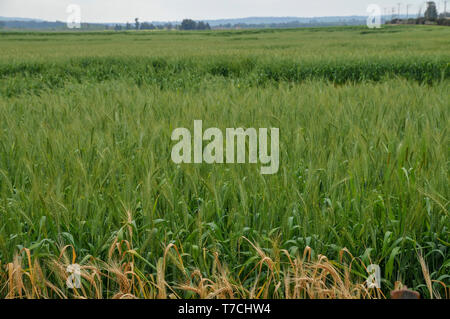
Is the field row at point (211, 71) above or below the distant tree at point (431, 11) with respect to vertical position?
below

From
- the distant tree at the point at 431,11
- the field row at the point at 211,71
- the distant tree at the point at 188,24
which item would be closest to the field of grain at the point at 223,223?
the field row at the point at 211,71

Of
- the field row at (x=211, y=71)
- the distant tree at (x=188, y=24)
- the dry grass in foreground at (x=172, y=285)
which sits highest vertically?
the distant tree at (x=188, y=24)

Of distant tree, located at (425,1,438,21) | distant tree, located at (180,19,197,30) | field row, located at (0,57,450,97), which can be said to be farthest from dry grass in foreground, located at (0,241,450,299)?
distant tree, located at (180,19,197,30)

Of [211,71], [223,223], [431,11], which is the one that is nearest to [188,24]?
[431,11]

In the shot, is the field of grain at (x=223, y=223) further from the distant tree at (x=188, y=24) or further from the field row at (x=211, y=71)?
the distant tree at (x=188, y=24)

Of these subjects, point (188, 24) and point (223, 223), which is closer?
point (223, 223)

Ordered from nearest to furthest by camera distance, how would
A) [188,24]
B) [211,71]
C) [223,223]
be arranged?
[223,223]
[211,71]
[188,24]

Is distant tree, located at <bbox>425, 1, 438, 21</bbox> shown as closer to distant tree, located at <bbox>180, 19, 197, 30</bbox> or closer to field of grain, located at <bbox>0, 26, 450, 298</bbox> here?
distant tree, located at <bbox>180, 19, 197, 30</bbox>

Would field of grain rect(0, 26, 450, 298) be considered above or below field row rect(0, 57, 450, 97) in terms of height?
below

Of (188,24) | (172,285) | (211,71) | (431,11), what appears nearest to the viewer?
(172,285)

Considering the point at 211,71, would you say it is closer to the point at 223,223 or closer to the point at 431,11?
the point at 223,223

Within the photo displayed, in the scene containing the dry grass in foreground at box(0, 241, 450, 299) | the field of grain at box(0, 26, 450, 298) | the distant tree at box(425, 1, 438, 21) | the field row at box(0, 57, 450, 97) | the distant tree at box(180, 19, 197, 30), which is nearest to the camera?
the dry grass in foreground at box(0, 241, 450, 299)

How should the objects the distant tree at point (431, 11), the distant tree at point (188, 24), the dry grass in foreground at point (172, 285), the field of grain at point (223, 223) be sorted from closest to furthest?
1. the dry grass in foreground at point (172, 285)
2. the field of grain at point (223, 223)
3. the distant tree at point (431, 11)
4. the distant tree at point (188, 24)
